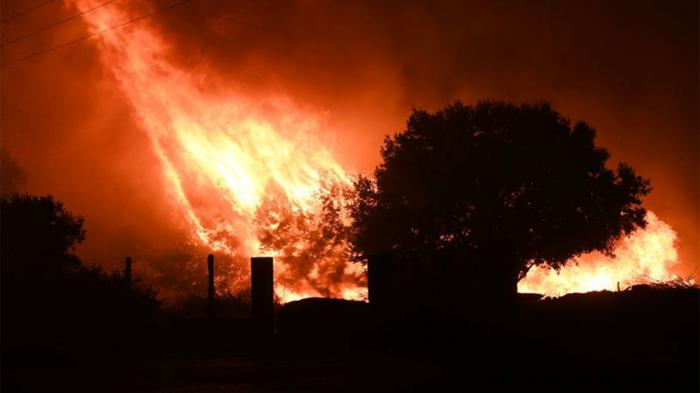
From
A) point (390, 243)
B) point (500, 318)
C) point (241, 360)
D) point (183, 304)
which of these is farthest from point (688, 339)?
point (183, 304)

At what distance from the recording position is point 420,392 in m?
10.9

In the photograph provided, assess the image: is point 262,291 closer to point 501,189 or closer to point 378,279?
point 378,279

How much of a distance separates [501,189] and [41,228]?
100 feet

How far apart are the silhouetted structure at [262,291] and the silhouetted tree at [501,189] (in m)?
14.2

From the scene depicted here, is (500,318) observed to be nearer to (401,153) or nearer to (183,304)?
(401,153)

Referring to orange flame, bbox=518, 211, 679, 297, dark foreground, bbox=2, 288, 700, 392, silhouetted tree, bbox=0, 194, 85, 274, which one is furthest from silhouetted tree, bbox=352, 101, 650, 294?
silhouetted tree, bbox=0, 194, 85, 274

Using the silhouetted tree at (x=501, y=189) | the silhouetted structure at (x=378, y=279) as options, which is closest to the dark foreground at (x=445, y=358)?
the silhouetted structure at (x=378, y=279)

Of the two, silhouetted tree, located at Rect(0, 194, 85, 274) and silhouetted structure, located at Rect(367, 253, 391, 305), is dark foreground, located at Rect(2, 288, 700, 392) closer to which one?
silhouetted structure, located at Rect(367, 253, 391, 305)

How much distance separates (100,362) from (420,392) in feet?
39.5

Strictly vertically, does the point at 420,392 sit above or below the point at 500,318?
below

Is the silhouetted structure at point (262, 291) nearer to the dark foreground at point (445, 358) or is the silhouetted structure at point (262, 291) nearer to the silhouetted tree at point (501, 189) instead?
the dark foreground at point (445, 358)

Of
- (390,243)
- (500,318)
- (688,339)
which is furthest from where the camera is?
(390,243)

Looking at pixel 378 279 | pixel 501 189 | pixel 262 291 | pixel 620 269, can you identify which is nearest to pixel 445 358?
pixel 378 279

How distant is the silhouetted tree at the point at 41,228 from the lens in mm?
44719
